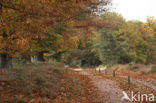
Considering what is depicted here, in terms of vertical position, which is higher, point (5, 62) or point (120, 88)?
point (5, 62)

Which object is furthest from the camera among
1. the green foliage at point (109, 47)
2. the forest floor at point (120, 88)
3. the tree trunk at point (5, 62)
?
the green foliage at point (109, 47)

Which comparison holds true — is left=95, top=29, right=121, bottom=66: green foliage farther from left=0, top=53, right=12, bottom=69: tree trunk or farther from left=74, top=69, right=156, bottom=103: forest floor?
left=0, top=53, right=12, bottom=69: tree trunk

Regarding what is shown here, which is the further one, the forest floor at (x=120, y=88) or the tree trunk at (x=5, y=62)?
the tree trunk at (x=5, y=62)

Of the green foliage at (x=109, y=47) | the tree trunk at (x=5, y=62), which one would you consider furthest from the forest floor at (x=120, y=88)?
the green foliage at (x=109, y=47)

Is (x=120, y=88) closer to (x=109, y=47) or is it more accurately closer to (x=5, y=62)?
(x=5, y=62)

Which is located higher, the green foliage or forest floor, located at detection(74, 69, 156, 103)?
the green foliage

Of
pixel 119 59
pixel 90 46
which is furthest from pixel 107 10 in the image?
pixel 90 46

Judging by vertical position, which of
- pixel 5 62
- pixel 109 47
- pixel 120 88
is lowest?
pixel 120 88

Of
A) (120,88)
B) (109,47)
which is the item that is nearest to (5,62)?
(120,88)

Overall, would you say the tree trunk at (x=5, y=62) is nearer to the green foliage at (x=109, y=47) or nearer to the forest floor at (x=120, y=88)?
the forest floor at (x=120, y=88)

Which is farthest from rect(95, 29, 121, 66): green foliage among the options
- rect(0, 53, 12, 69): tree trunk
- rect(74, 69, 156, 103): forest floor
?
rect(0, 53, 12, 69): tree trunk

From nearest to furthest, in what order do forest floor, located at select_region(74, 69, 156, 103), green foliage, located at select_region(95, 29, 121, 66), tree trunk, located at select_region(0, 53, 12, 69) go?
forest floor, located at select_region(74, 69, 156, 103)
tree trunk, located at select_region(0, 53, 12, 69)
green foliage, located at select_region(95, 29, 121, 66)

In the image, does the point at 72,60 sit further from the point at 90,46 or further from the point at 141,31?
the point at 141,31

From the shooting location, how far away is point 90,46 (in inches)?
1972
